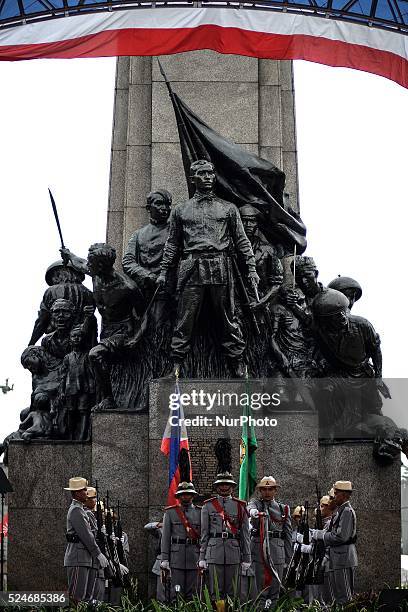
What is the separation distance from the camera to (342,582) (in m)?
19.0

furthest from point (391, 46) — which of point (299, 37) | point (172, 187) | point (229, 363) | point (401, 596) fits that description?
point (401, 596)

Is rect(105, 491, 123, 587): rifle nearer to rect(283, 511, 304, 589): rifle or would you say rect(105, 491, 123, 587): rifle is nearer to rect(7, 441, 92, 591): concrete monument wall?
rect(283, 511, 304, 589): rifle

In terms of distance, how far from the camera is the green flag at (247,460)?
2106 centimetres

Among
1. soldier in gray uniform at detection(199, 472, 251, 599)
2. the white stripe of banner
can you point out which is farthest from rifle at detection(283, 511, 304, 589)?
the white stripe of banner

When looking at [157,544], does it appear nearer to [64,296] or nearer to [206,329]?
[206,329]

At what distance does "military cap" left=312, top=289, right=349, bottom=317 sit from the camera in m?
22.9

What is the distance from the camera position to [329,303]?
22969 millimetres

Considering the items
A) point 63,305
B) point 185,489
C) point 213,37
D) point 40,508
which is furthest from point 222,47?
point 185,489

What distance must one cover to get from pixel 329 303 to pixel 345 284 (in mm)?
911

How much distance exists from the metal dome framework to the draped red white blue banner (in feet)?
0.27

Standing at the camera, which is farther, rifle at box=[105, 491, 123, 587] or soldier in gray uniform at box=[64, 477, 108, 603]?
rifle at box=[105, 491, 123, 587]

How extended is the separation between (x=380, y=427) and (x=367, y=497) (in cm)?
96

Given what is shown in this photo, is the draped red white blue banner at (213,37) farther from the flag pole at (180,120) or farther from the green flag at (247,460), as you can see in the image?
the green flag at (247,460)

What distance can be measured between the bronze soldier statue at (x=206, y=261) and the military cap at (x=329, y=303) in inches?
39.7
